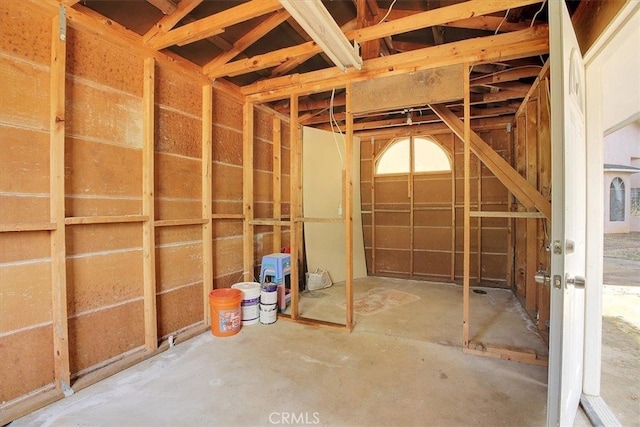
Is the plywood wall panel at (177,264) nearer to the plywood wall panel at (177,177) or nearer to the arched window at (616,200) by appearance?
the plywood wall panel at (177,177)

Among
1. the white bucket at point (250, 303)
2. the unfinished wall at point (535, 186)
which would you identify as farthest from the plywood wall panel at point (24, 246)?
the unfinished wall at point (535, 186)

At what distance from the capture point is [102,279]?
2.09 m

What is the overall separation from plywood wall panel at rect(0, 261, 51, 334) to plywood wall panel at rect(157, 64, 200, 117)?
1530 millimetres

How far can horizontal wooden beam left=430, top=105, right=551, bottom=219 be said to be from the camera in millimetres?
2336

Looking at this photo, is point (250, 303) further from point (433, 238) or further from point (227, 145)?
point (433, 238)

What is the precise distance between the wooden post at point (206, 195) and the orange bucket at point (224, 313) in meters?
0.18

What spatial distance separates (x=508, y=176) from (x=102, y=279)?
135 inches

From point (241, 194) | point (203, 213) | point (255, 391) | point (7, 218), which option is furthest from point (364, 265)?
point (7, 218)

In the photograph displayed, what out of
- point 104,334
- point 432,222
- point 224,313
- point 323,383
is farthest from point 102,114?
point 432,222

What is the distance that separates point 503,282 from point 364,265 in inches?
84.0

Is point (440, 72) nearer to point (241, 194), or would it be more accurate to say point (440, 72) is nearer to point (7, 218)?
point (241, 194)

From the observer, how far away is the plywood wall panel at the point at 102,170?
6.38 feet

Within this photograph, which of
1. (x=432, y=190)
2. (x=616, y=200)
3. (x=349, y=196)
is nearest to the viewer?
(x=349, y=196)

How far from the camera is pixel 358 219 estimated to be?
5164mm
